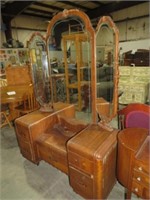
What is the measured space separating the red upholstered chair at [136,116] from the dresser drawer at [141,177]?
22.2 inches

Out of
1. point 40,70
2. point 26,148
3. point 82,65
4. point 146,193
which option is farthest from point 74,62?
point 146,193

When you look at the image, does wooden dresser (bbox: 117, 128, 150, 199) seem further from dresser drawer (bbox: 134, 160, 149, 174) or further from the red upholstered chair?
the red upholstered chair

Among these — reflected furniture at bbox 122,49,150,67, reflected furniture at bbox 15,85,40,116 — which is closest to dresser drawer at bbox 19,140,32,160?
reflected furniture at bbox 15,85,40,116

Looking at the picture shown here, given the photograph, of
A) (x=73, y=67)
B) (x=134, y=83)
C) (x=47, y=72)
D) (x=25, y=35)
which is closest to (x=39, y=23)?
(x=25, y=35)

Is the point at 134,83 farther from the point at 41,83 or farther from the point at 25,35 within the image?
the point at 25,35

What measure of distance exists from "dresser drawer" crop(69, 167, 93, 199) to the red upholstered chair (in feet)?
2.39

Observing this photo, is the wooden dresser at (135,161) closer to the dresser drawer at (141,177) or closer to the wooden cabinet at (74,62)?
the dresser drawer at (141,177)

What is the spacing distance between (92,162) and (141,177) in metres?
0.40

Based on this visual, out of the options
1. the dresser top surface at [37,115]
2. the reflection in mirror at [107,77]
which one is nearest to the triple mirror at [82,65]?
the reflection in mirror at [107,77]

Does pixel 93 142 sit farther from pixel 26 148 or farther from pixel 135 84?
pixel 135 84

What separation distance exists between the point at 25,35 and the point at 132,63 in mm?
4884

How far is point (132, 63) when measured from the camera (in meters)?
4.09

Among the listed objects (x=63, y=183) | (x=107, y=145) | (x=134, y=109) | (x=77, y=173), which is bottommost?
(x=63, y=183)

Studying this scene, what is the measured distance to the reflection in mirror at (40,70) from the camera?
2225 millimetres
